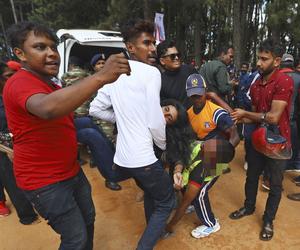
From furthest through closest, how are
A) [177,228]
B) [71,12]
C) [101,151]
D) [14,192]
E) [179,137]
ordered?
[71,12] < [14,192] < [177,228] < [101,151] < [179,137]

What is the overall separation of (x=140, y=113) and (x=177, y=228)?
4.95 feet

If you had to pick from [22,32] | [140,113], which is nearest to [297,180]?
[140,113]

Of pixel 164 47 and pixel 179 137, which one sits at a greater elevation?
pixel 164 47

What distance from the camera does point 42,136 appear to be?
1.56m

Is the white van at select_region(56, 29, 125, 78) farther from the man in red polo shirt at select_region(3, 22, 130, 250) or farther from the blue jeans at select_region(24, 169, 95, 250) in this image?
the blue jeans at select_region(24, 169, 95, 250)

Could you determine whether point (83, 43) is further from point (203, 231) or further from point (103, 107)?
point (203, 231)

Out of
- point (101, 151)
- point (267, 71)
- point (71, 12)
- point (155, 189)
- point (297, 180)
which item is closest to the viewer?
point (155, 189)

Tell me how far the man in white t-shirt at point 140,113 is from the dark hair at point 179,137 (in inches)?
7.5

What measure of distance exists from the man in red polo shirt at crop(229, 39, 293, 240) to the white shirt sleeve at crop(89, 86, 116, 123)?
1037mm

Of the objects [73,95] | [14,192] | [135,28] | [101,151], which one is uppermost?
[135,28]

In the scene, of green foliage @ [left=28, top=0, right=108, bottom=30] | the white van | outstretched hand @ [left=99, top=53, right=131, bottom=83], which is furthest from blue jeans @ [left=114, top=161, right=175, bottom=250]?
green foliage @ [left=28, top=0, right=108, bottom=30]

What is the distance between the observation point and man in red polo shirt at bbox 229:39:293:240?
2.34 metres

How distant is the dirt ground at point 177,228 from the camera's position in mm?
2646

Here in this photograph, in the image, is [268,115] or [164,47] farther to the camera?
[164,47]
